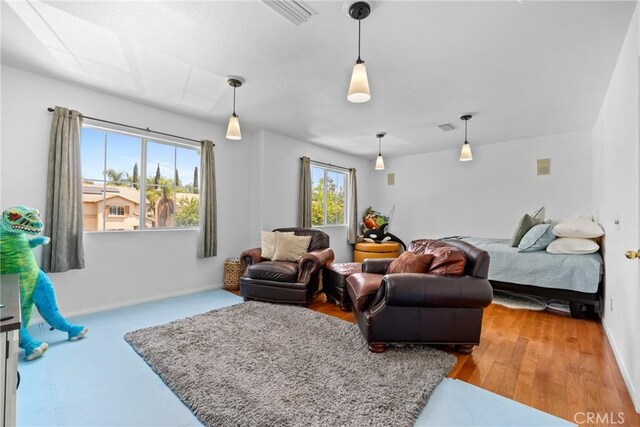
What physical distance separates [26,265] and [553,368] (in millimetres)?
4100

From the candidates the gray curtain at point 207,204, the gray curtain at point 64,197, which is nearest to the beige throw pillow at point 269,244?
the gray curtain at point 207,204

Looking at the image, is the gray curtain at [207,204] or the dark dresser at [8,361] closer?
the dark dresser at [8,361]

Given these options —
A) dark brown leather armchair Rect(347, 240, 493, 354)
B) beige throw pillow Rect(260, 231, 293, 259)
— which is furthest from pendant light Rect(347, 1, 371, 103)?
beige throw pillow Rect(260, 231, 293, 259)

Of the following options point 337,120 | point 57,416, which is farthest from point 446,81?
point 57,416

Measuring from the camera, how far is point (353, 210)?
632 cm

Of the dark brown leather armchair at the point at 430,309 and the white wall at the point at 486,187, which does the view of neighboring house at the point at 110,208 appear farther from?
the white wall at the point at 486,187

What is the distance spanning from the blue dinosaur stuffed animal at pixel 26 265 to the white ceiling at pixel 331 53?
1.41 metres

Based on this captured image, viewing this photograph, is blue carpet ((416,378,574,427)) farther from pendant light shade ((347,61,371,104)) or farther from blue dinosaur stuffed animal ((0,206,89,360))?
blue dinosaur stuffed animal ((0,206,89,360))

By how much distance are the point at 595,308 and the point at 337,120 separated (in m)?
3.78

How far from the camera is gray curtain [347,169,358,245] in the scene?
6305mm

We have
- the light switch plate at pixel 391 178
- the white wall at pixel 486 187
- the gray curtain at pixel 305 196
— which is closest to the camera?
the white wall at pixel 486 187

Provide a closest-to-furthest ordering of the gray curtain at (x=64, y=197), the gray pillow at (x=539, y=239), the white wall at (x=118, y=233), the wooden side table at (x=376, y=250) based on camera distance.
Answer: the white wall at (x=118, y=233), the gray curtain at (x=64, y=197), the gray pillow at (x=539, y=239), the wooden side table at (x=376, y=250)

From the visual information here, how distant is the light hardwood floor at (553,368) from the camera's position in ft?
5.61

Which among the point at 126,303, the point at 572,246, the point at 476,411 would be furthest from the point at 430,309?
the point at 126,303
